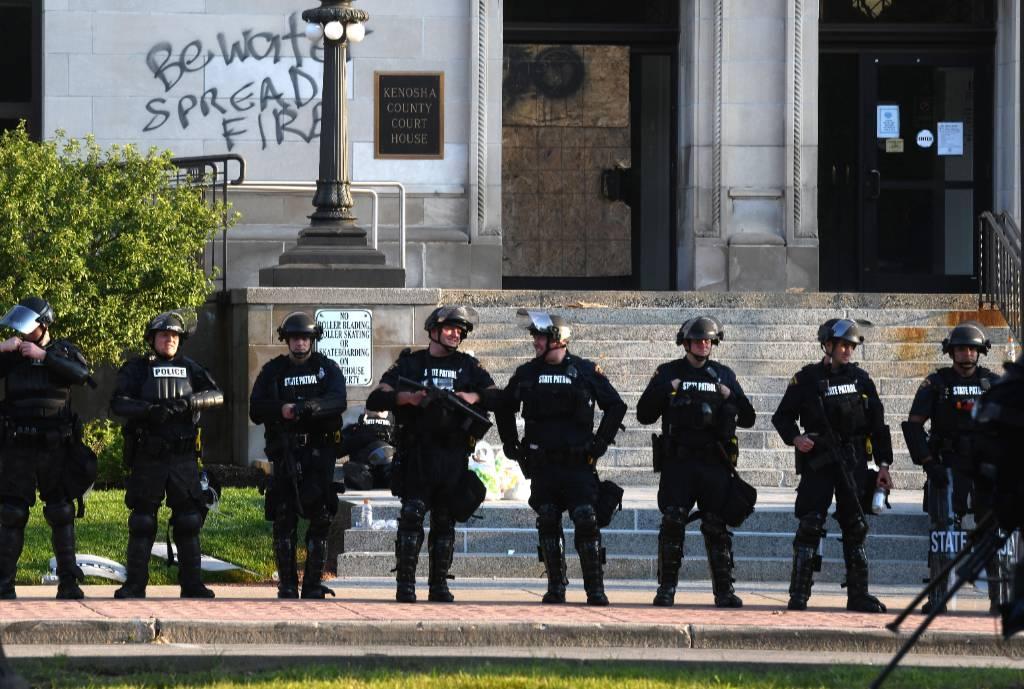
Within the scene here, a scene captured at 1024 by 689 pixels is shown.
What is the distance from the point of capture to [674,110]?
22438 millimetres

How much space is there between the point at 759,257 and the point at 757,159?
1.09 metres

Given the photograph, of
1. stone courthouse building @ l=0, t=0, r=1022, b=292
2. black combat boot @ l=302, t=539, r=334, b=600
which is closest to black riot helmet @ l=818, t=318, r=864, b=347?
black combat boot @ l=302, t=539, r=334, b=600

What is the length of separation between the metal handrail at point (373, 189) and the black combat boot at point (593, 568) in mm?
7789

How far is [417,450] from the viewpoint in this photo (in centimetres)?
1212

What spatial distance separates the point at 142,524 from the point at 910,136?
12769 mm

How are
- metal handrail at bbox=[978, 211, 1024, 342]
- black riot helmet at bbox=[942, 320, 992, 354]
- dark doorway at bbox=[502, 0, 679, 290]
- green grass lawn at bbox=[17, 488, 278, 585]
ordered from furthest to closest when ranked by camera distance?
dark doorway at bbox=[502, 0, 679, 290]
metal handrail at bbox=[978, 211, 1024, 342]
green grass lawn at bbox=[17, 488, 278, 585]
black riot helmet at bbox=[942, 320, 992, 354]

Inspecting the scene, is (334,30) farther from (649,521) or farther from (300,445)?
(300,445)

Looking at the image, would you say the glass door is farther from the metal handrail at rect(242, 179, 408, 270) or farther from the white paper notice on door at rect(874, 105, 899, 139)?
the metal handrail at rect(242, 179, 408, 270)

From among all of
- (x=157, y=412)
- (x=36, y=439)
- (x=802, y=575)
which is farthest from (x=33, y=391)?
(x=802, y=575)

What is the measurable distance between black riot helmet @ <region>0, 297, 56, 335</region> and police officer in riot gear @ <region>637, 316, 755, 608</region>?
374 centimetres

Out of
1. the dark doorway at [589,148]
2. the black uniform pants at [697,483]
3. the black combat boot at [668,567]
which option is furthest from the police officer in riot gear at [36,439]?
the dark doorway at [589,148]

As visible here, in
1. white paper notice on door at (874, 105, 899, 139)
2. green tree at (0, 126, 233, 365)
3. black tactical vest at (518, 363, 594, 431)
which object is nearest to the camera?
black tactical vest at (518, 363, 594, 431)

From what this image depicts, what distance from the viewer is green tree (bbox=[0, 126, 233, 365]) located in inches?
645

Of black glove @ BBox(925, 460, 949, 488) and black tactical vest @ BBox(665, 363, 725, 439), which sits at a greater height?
black tactical vest @ BBox(665, 363, 725, 439)
